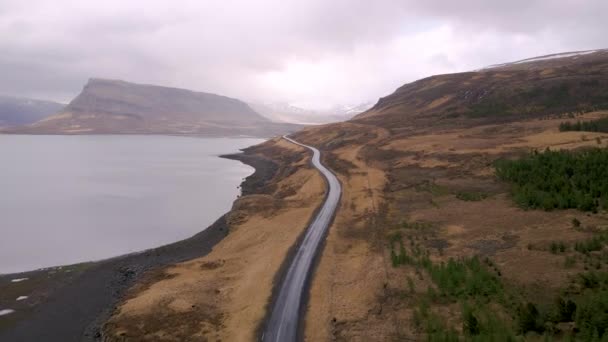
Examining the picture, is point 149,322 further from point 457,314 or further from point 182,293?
point 457,314

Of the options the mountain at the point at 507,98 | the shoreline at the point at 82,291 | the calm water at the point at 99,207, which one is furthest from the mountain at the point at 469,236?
the calm water at the point at 99,207

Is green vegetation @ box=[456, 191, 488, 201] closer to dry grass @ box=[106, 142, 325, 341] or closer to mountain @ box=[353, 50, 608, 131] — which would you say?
dry grass @ box=[106, 142, 325, 341]

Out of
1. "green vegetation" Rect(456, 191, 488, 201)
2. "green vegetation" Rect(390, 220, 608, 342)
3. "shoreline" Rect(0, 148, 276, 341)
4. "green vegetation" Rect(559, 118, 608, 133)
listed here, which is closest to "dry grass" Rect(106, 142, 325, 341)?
"shoreline" Rect(0, 148, 276, 341)

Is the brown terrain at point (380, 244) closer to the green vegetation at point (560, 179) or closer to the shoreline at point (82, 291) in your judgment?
the green vegetation at point (560, 179)

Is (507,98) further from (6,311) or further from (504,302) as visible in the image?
(6,311)

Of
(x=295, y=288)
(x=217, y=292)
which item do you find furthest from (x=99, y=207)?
(x=295, y=288)

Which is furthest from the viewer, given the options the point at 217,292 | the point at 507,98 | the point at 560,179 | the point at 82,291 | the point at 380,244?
the point at 507,98
